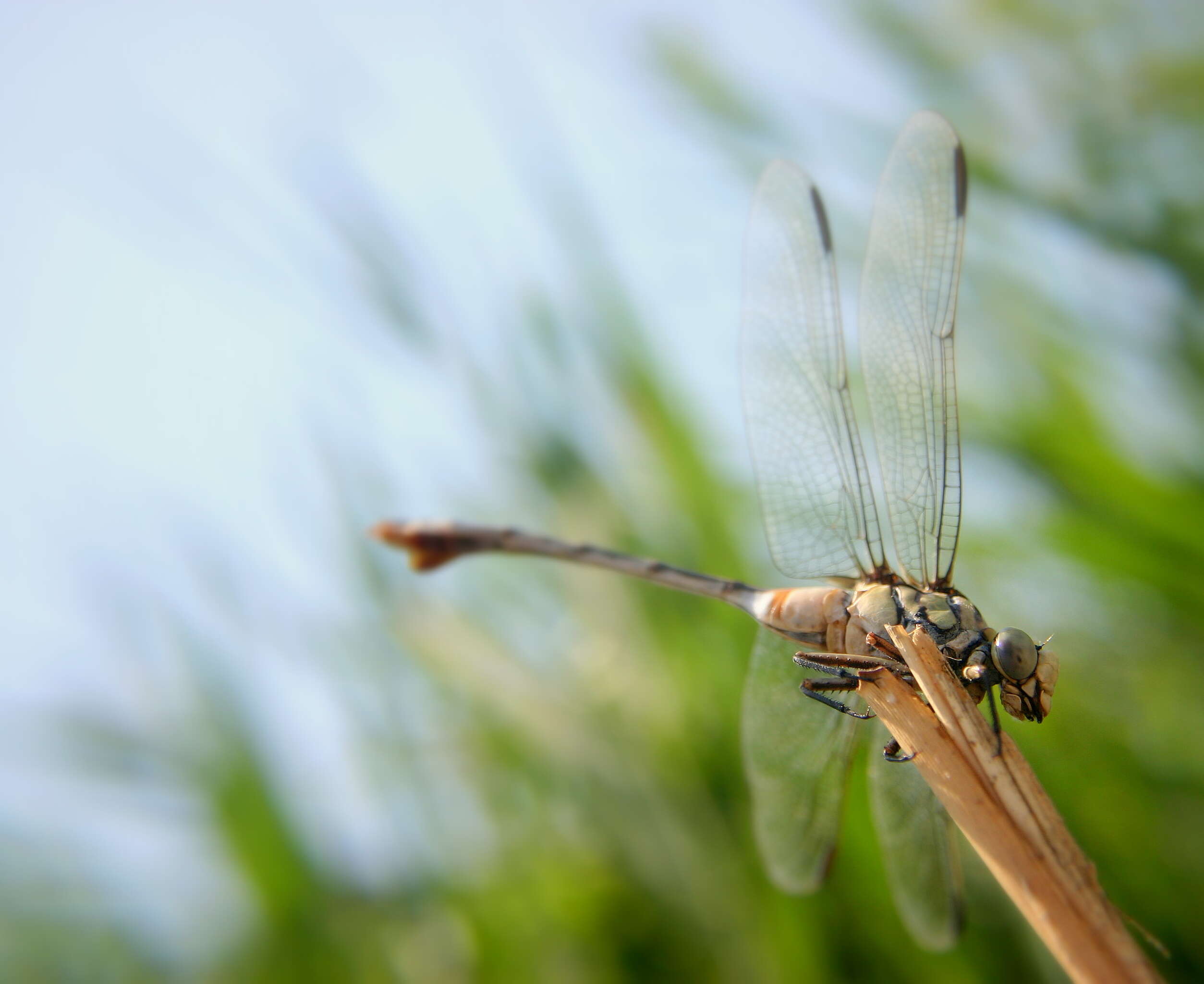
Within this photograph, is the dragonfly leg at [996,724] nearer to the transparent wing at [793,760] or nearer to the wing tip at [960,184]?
the transparent wing at [793,760]

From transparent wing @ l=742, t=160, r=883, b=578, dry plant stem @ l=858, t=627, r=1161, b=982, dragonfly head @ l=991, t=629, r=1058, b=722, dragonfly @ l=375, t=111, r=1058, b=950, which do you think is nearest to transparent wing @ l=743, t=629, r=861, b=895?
dragonfly @ l=375, t=111, r=1058, b=950

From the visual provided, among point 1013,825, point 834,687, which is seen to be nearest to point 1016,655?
point 834,687

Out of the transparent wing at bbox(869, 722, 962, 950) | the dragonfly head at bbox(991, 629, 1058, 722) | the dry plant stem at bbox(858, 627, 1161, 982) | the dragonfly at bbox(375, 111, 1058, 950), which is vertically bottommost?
the dry plant stem at bbox(858, 627, 1161, 982)

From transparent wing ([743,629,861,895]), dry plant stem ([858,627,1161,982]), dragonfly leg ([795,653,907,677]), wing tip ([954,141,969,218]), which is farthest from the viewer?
transparent wing ([743,629,861,895])

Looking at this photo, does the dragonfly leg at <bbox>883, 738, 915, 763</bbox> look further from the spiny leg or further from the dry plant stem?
the dry plant stem

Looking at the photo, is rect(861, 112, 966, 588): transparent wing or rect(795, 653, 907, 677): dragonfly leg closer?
rect(795, 653, 907, 677): dragonfly leg

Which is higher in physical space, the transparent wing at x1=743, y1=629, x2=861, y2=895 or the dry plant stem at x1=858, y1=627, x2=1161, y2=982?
the transparent wing at x1=743, y1=629, x2=861, y2=895

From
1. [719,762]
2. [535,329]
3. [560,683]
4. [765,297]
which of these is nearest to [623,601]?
[560,683]
